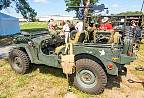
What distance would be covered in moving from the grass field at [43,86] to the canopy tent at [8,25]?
56.3 ft

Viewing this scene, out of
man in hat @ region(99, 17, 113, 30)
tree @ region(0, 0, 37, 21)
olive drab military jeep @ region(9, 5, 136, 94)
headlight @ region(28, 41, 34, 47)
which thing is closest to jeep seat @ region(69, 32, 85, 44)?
olive drab military jeep @ region(9, 5, 136, 94)

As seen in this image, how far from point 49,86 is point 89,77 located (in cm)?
126

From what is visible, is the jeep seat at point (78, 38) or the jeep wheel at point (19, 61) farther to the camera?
the jeep wheel at point (19, 61)

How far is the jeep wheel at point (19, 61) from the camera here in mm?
7324

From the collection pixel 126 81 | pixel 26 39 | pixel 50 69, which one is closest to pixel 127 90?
pixel 126 81

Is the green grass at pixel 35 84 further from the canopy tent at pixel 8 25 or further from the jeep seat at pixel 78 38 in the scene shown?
the canopy tent at pixel 8 25

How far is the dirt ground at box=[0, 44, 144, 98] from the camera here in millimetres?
6129

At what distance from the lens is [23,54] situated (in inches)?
288

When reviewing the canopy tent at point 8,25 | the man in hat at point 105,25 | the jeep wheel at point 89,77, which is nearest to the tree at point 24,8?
the canopy tent at point 8,25

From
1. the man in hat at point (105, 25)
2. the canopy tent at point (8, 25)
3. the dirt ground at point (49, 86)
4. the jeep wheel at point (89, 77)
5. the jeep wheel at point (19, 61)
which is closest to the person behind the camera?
the jeep wheel at point (89, 77)

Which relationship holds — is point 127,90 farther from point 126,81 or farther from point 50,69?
point 50,69

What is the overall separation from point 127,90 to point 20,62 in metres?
3.35

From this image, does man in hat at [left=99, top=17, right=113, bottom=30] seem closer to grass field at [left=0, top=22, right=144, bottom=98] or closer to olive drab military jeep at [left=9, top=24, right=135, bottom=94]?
grass field at [left=0, top=22, right=144, bottom=98]

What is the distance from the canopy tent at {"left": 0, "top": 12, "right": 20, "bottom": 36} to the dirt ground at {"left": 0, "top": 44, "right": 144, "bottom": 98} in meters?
17.1
